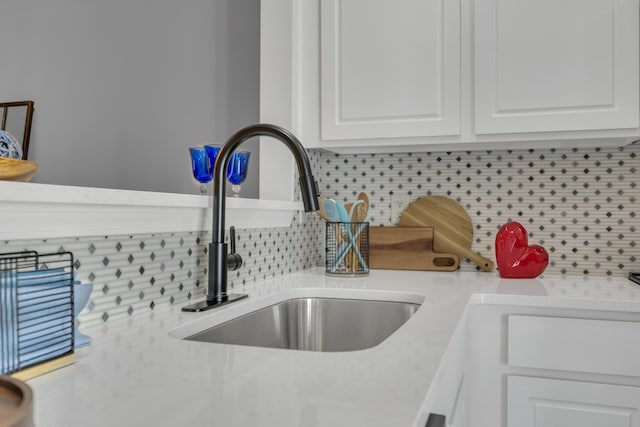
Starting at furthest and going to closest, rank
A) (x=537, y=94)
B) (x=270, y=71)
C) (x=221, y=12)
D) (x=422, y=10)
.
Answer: (x=221, y=12) → (x=270, y=71) → (x=422, y=10) → (x=537, y=94)

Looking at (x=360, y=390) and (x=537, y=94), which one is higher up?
(x=537, y=94)

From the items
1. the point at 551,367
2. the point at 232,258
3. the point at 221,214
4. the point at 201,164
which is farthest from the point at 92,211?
the point at 551,367

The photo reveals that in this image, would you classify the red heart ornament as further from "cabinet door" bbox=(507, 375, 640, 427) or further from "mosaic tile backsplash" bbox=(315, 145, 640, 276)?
"cabinet door" bbox=(507, 375, 640, 427)

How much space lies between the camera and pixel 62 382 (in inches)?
28.0

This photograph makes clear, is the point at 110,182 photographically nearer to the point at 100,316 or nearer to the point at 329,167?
the point at 329,167

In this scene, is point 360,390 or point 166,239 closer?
point 360,390

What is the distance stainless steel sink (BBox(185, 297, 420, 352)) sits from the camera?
1.47 m

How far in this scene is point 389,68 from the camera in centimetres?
191

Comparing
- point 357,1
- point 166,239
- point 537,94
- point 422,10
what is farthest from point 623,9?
point 166,239

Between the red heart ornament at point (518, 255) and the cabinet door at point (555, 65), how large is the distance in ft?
1.18

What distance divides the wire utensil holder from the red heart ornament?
1459mm

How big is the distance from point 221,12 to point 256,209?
3.87 feet

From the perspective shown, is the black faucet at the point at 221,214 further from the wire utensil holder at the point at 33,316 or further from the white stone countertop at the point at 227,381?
the wire utensil holder at the point at 33,316

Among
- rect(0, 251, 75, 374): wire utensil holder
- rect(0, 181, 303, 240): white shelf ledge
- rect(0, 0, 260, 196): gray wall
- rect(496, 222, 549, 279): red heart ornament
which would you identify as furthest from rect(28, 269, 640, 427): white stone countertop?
rect(0, 0, 260, 196): gray wall
